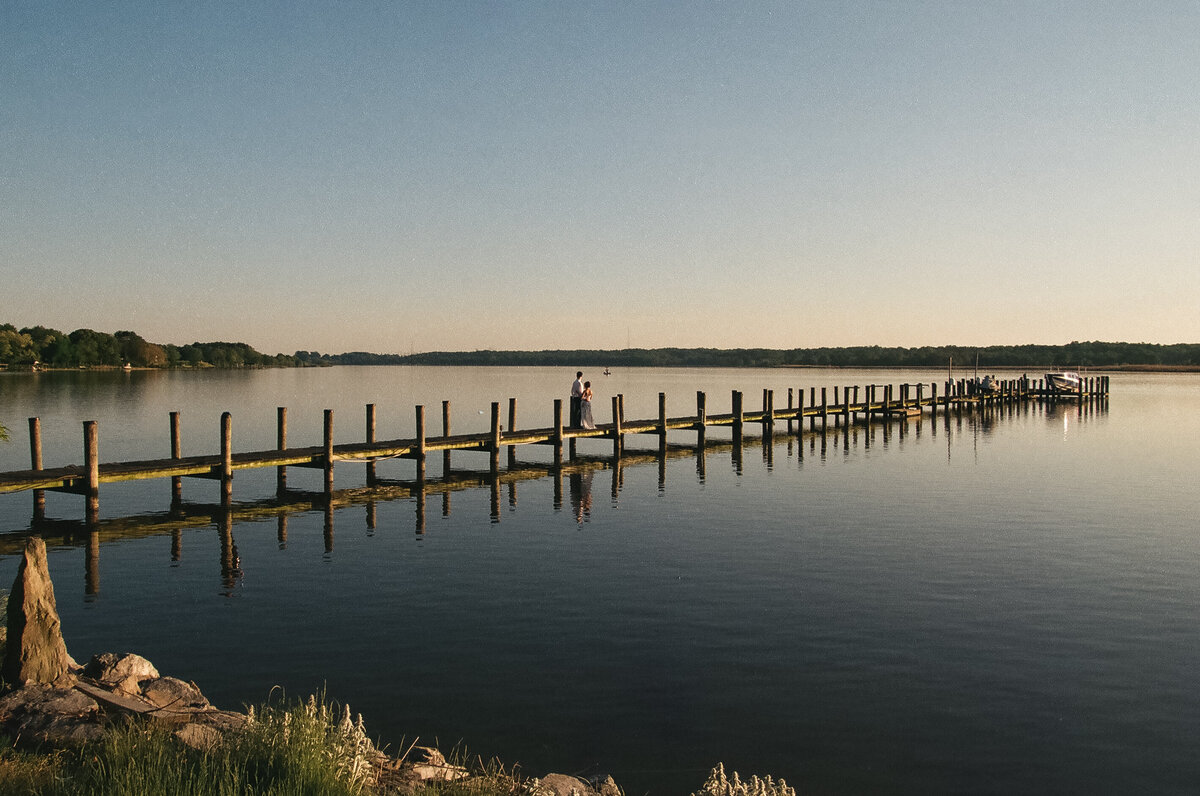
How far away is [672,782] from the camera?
9.28m

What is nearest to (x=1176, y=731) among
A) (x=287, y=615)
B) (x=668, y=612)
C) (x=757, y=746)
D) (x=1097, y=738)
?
(x=1097, y=738)

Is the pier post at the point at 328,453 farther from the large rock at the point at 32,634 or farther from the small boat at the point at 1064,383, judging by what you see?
the small boat at the point at 1064,383

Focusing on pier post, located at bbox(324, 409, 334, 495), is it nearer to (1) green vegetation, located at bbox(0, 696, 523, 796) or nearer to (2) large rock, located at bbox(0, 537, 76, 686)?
(2) large rock, located at bbox(0, 537, 76, 686)

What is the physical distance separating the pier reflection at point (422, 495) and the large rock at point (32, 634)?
631 centimetres

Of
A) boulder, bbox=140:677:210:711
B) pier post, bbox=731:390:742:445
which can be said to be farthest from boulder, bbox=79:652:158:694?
pier post, bbox=731:390:742:445

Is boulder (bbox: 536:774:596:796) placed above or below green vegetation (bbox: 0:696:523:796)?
below

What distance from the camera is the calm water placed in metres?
10.1

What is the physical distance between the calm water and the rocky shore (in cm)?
151

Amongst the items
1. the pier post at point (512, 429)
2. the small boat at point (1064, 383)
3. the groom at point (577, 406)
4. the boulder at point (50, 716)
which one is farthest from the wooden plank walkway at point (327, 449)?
the small boat at point (1064, 383)

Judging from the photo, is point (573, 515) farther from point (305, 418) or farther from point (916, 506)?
point (305, 418)

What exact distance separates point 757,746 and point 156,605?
1010cm

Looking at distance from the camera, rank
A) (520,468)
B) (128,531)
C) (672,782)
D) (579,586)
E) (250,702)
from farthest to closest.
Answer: (520,468) < (128,531) < (579,586) < (250,702) < (672,782)

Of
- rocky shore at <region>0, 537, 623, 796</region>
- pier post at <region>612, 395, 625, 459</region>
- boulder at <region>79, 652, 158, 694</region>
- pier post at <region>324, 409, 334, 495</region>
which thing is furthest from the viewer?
pier post at <region>612, 395, 625, 459</region>

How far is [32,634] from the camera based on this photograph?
9.57 metres
